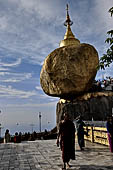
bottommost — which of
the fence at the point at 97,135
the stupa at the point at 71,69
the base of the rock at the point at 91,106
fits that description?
the fence at the point at 97,135

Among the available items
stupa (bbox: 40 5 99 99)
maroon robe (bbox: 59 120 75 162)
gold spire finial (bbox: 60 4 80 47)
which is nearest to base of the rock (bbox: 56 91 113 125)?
stupa (bbox: 40 5 99 99)

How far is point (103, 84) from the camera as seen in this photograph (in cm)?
2395

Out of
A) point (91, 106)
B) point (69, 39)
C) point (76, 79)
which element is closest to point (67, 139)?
point (76, 79)

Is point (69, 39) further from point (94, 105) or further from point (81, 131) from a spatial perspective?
point (81, 131)

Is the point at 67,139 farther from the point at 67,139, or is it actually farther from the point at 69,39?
the point at 69,39

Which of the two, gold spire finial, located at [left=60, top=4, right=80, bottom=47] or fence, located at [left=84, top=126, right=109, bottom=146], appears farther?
gold spire finial, located at [left=60, top=4, right=80, bottom=47]

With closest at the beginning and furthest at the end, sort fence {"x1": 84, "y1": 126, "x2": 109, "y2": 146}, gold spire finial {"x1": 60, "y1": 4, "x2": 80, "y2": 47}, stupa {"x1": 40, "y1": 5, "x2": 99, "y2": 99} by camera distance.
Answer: fence {"x1": 84, "y1": 126, "x2": 109, "y2": 146} → stupa {"x1": 40, "y1": 5, "x2": 99, "y2": 99} → gold spire finial {"x1": 60, "y1": 4, "x2": 80, "y2": 47}

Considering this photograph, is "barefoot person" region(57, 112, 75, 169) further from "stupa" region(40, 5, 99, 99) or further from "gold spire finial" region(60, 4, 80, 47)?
"gold spire finial" region(60, 4, 80, 47)

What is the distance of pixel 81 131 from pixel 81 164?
11.1ft

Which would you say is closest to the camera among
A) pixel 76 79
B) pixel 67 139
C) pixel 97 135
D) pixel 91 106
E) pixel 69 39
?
pixel 67 139

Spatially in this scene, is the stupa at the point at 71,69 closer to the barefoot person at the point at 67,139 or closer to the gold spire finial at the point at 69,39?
the gold spire finial at the point at 69,39

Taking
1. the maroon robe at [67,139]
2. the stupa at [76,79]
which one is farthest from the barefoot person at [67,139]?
the stupa at [76,79]

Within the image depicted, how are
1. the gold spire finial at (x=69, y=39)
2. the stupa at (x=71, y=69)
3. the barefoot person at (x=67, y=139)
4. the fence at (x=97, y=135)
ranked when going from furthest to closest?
the gold spire finial at (x=69, y=39), the stupa at (x=71, y=69), the fence at (x=97, y=135), the barefoot person at (x=67, y=139)

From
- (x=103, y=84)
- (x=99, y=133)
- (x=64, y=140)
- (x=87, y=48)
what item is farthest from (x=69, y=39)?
(x=64, y=140)
